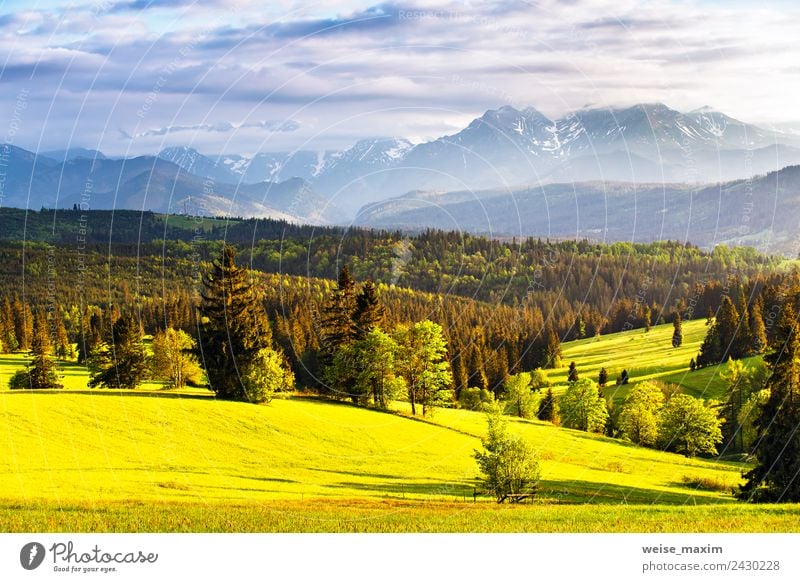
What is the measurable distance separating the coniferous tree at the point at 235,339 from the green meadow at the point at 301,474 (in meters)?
3.33

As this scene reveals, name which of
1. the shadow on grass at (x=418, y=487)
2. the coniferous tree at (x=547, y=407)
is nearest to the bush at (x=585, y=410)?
the coniferous tree at (x=547, y=407)

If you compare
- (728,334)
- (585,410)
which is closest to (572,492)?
(585,410)

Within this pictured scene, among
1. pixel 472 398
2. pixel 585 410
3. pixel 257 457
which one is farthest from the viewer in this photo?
pixel 472 398

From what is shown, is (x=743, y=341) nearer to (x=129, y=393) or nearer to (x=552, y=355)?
(x=552, y=355)

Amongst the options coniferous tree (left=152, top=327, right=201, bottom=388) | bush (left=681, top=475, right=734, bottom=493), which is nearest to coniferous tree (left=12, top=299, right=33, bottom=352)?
coniferous tree (left=152, top=327, right=201, bottom=388)

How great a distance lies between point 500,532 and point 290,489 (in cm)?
2479

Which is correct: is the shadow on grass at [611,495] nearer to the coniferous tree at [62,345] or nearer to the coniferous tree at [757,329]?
the coniferous tree at [757,329]

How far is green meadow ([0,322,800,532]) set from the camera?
103 feet

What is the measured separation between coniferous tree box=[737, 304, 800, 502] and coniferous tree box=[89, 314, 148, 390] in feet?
213

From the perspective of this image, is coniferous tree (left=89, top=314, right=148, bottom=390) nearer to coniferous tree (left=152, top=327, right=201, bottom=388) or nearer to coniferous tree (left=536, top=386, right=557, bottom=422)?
coniferous tree (left=152, top=327, right=201, bottom=388)

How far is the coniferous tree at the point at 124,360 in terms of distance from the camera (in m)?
91.6
